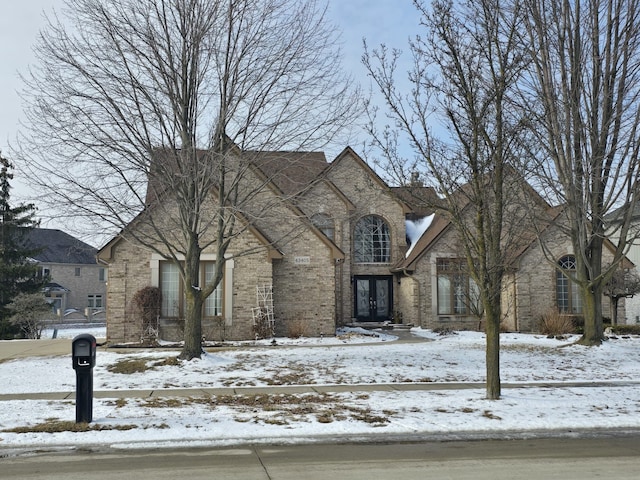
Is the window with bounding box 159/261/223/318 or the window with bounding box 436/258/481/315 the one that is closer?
the window with bounding box 159/261/223/318

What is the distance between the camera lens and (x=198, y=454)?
7.14 metres

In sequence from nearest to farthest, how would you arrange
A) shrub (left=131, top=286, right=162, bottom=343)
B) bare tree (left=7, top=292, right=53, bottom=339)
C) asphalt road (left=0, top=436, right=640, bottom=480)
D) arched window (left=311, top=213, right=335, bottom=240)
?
asphalt road (left=0, top=436, right=640, bottom=480)
shrub (left=131, top=286, right=162, bottom=343)
arched window (left=311, top=213, right=335, bottom=240)
bare tree (left=7, top=292, right=53, bottom=339)

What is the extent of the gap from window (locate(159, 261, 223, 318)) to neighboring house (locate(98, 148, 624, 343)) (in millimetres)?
33

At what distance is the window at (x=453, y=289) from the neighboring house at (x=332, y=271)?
0.13ft

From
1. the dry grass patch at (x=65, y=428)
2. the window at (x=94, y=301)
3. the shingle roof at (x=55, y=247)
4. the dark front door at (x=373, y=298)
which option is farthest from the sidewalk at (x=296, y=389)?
the window at (x=94, y=301)

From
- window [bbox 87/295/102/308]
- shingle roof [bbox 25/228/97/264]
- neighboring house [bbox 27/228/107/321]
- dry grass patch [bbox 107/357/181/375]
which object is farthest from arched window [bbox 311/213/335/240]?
window [bbox 87/295/102/308]

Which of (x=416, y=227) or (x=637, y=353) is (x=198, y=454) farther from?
(x=416, y=227)

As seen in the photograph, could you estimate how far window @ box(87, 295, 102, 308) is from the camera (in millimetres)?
56656

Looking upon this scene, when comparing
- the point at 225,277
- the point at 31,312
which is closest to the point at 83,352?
the point at 225,277

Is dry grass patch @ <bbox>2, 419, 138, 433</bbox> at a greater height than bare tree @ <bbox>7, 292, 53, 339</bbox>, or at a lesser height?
lesser

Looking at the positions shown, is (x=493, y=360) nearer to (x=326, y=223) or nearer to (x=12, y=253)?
(x=326, y=223)

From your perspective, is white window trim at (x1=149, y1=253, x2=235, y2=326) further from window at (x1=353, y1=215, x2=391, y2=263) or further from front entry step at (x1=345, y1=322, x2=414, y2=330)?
window at (x1=353, y1=215, x2=391, y2=263)

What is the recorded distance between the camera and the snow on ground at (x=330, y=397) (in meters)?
8.18

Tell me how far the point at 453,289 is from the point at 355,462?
60.0ft
